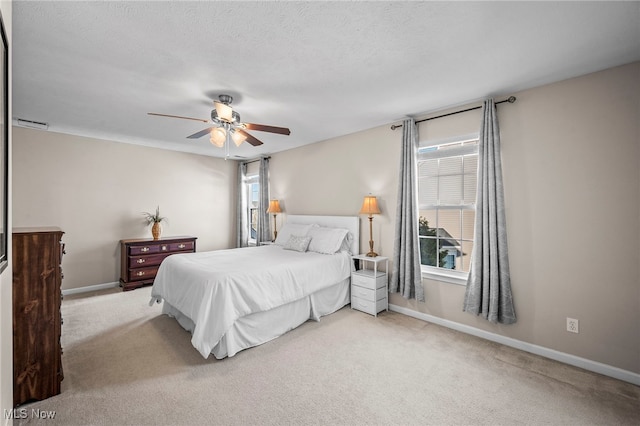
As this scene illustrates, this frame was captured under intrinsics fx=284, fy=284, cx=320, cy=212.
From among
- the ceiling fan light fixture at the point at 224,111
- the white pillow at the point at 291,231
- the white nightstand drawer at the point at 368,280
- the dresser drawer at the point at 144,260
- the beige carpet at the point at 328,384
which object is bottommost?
the beige carpet at the point at 328,384

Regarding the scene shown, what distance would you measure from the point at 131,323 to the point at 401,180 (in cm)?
373

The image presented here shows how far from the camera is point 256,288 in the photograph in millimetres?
2848

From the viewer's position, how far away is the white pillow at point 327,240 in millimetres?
4051

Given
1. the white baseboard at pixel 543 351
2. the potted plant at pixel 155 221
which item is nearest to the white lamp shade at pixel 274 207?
the potted plant at pixel 155 221

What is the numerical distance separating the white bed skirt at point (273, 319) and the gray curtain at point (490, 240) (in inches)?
64.0

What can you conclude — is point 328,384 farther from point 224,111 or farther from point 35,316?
point 224,111

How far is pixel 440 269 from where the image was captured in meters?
3.53

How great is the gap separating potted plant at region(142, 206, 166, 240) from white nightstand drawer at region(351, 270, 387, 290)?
11.6 feet

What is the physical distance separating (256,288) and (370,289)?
157cm

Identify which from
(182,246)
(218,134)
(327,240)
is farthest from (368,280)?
(182,246)

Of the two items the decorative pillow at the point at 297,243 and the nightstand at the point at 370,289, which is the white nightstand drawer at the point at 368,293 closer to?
the nightstand at the point at 370,289

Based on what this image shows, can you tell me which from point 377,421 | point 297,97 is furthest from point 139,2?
point 377,421

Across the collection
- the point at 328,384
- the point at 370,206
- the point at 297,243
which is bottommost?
the point at 328,384

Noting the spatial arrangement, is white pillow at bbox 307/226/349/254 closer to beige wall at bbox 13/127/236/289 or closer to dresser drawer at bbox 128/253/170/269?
dresser drawer at bbox 128/253/170/269
